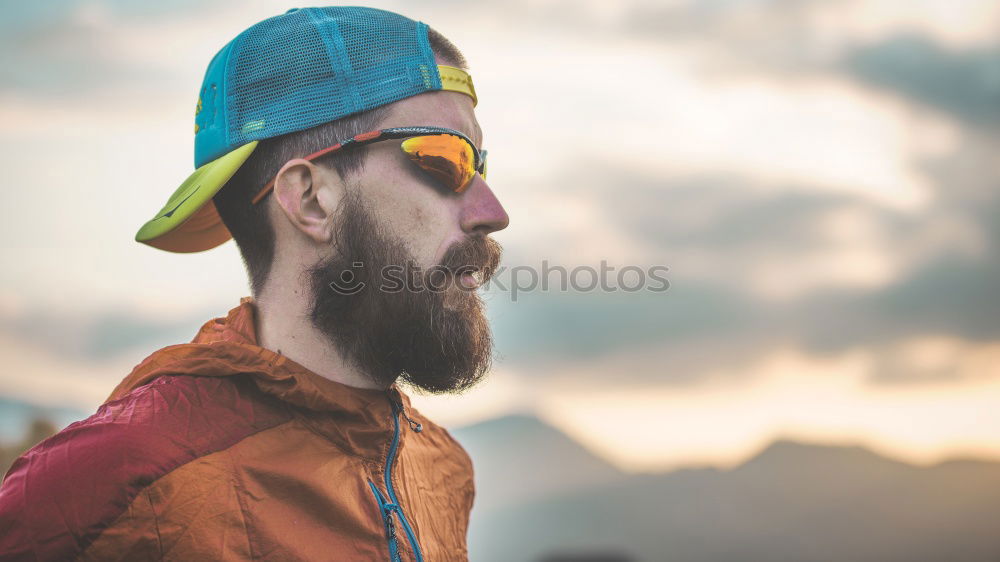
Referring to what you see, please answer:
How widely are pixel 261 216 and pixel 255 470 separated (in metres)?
1.08

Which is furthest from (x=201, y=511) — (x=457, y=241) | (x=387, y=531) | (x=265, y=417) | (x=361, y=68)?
(x=361, y=68)

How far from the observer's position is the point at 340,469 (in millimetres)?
2984

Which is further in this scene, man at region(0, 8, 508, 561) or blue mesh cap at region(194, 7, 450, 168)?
blue mesh cap at region(194, 7, 450, 168)

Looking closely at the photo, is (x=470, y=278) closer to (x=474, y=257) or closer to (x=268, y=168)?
(x=474, y=257)

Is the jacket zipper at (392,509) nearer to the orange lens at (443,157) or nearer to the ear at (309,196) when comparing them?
the ear at (309,196)

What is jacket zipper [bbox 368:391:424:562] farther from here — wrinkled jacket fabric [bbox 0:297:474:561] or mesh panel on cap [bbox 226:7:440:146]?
mesh panel on cap [bbox 226:7:440:146]

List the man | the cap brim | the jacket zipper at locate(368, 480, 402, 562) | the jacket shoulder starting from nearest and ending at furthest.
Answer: the jacket shoulder < the man < the jacket zipper at locate(368, 480, 402, 562) < the cap brim

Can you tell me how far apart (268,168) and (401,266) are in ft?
2.24

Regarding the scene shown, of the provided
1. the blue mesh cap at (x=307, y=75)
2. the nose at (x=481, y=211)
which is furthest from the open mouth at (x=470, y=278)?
the blue mesh cap at (x=307, y=75)

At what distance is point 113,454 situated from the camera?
260cm

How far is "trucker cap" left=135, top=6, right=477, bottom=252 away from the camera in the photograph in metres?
3.34

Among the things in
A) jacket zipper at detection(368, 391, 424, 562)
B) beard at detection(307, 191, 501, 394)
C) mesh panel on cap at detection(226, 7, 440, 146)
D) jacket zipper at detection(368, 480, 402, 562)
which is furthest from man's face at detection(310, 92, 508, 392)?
jacket zipper at detection(368, 480, 402, 562)

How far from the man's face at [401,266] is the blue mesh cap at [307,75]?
0.50 ft

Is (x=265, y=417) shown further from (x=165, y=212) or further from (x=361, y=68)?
(x=361, y=68)
